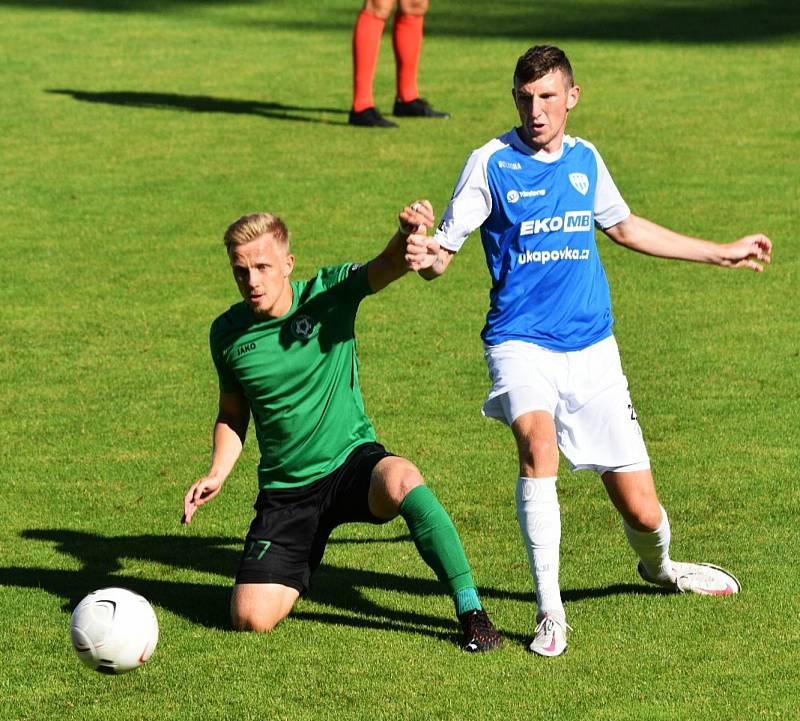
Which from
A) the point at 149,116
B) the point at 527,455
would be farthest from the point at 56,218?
the point at 527,455

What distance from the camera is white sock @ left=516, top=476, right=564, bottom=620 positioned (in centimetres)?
580

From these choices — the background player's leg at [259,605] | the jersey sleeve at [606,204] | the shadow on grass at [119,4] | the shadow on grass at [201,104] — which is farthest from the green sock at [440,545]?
the shadow on grass at [119,4]

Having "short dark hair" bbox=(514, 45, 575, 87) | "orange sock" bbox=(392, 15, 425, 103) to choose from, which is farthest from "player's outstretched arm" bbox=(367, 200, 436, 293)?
"orange sock" bbox=(392, 15, 425, 103)

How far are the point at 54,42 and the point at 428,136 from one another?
292 inches

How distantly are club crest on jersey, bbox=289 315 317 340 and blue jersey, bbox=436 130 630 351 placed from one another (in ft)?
2.33

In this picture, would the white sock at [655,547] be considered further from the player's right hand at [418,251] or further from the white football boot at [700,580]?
the player's right hand at [418,251]

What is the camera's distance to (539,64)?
598 cm

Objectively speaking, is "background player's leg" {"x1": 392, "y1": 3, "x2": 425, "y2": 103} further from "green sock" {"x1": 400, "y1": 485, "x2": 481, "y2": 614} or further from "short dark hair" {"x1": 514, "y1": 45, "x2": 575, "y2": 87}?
"green sock" {"x1": 400, "y1": 485, "x2": 481, "y2": 614}

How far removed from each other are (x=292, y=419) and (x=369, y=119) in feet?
34.5

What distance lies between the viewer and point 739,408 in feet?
30.1

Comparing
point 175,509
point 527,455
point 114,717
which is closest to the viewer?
point 114,717

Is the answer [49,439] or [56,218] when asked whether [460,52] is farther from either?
[49,439]

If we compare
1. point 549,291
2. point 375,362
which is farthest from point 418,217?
point 375,362

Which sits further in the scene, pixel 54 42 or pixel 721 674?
pixel 54 42
